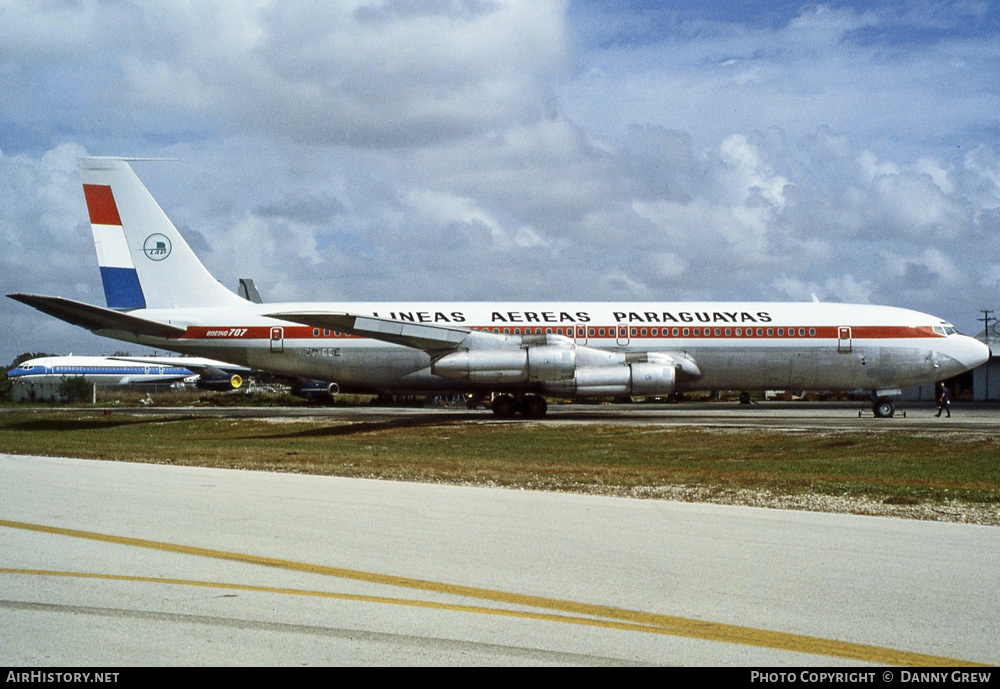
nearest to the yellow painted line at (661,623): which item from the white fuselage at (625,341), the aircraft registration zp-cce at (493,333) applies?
the aircraft registration zp-cce at (493,333)

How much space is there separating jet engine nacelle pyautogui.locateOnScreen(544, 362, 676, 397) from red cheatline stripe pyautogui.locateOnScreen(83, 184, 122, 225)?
1696cm

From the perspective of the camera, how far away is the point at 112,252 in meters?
32.9

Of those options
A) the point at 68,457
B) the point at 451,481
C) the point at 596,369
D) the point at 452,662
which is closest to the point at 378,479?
the point at 451,481

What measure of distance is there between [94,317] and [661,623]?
28762 millimetres

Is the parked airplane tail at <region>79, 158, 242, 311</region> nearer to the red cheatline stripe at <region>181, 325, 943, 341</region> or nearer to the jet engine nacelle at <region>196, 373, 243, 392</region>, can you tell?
the red cheatline stripe at <region>181, 325, 943, 341</region>

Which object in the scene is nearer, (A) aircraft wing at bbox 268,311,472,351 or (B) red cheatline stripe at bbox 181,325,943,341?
(A) aircraft wing at bbox 268,311,472,351

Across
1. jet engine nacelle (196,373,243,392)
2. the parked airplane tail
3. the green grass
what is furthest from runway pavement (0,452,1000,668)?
jet engine nacelle (196,373,243,392)

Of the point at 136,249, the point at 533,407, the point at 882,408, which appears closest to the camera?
the point at 136,249

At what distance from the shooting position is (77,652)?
5039 millimetres

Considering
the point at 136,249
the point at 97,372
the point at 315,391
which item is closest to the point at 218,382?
the point at 315,391

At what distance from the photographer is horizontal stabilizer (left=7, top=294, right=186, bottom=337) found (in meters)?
27.7

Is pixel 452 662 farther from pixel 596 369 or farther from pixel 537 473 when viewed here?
pixel 596 369

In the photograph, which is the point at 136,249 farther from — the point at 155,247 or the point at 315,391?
the point at 315,391
